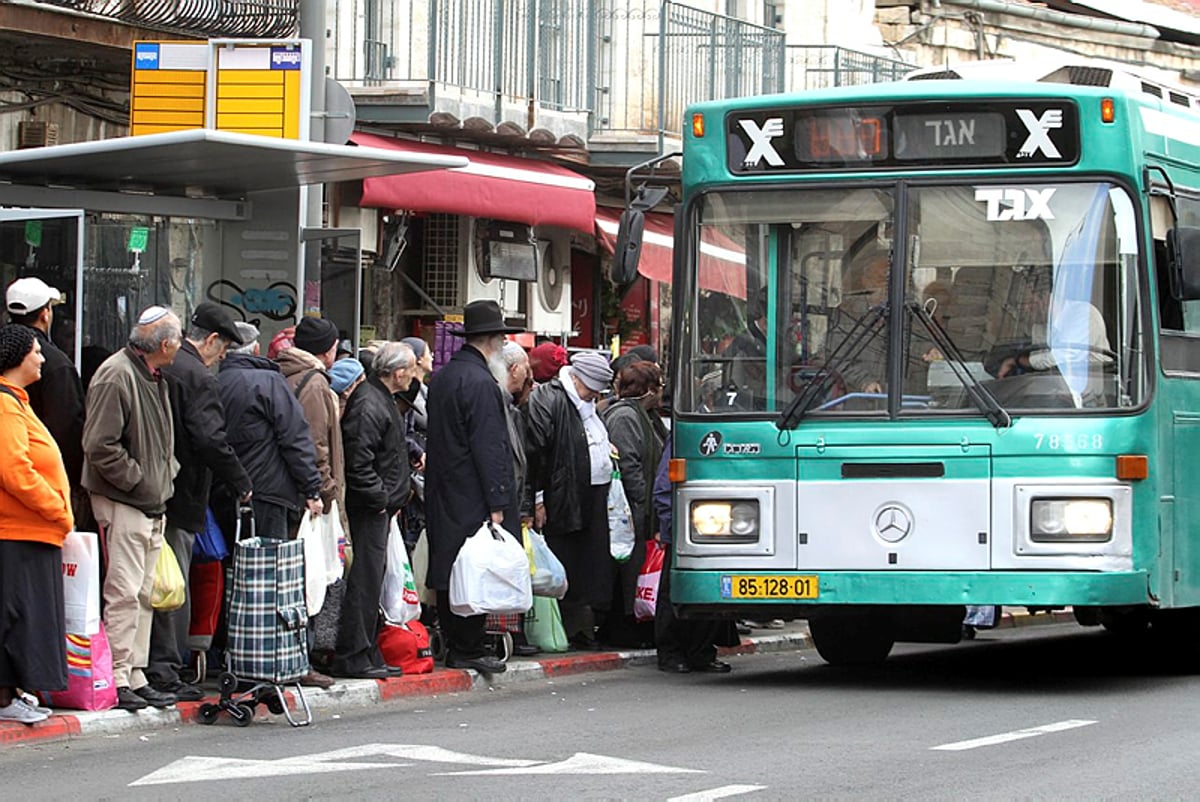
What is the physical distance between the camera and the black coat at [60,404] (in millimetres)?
11484

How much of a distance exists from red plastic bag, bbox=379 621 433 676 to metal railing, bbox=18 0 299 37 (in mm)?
5521

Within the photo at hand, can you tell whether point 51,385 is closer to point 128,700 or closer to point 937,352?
point 128,700

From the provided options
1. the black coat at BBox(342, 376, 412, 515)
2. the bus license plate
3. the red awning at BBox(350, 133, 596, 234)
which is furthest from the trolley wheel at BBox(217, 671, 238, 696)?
the red awning at BBox(350, 133, 596, 234)

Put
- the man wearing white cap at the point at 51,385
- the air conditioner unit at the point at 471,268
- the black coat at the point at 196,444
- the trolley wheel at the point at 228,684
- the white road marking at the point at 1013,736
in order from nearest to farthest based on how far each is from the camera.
A: the white road marking at the point at 1013,736 < the trolley wheel at the point at 228,684 < the man wearing white cap at the point at 51,385 < the black coat at the point at 196,444 < the air conditioner unit at the point at 471,268

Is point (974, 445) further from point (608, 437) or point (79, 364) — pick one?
point (79, 364)

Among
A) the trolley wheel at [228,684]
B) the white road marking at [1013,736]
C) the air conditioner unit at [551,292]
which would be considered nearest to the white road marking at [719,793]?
the white road marking at [1013,736]

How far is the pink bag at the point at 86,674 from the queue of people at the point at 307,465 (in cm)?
16

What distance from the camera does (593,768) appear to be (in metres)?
9.67

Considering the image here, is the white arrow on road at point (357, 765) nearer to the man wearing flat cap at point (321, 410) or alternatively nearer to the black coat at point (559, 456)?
the man wearing flat cap at point (321, 410)

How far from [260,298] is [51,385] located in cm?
323

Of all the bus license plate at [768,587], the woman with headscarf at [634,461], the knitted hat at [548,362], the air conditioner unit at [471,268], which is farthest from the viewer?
the air conditioner unit at [471,268]

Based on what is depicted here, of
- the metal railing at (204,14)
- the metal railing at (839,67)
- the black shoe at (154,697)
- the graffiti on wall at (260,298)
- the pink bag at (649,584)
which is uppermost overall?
the metal railing at (839,67)

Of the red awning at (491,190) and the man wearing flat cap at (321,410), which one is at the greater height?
the red awning at (491,190)

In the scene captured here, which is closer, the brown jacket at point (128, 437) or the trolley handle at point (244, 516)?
the brown jacket at point (128, 437)
